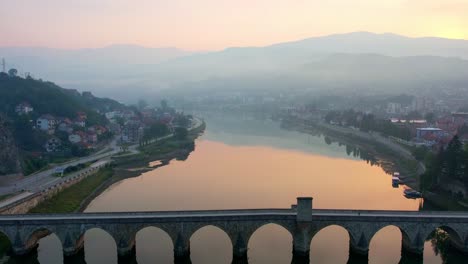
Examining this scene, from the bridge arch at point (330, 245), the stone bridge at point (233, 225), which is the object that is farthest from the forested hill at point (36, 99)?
the bridge arch at point (330, 245)

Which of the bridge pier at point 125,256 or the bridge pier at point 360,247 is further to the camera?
the bridge pier at point 360,247

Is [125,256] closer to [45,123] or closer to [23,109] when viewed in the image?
[45,123]

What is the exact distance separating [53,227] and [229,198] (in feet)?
31.9

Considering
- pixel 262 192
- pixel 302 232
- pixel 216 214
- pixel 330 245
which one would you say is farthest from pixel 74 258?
pixel 262 192

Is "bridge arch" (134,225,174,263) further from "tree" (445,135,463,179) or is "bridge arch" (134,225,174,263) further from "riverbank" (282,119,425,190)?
"riverbank" (282,119,425,190)

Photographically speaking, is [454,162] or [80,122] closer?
[454,162]

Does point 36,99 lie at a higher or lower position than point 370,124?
higher

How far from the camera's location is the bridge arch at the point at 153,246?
53.9 feet

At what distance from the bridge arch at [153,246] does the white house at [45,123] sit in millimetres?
23976

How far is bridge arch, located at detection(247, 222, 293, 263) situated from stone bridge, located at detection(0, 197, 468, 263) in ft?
1.56

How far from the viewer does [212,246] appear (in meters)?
17.5

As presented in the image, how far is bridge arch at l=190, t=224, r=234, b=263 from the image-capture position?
16.3 m

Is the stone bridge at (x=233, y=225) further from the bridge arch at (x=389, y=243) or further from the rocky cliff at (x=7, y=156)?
the rocky cliff at (x=7, y=156)

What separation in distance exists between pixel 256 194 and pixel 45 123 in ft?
76.7
